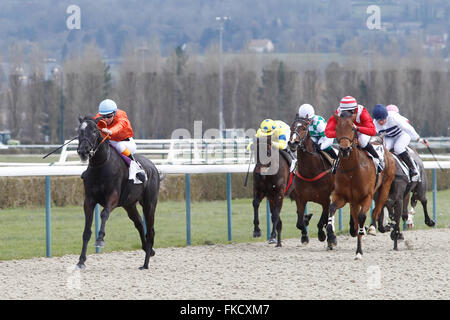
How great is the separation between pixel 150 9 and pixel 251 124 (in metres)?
133

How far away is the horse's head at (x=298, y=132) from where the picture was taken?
906 centimetres

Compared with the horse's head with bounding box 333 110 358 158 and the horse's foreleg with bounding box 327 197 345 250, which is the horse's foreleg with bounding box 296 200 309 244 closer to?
the horse's foreleg with bounding box 327 197 345 250

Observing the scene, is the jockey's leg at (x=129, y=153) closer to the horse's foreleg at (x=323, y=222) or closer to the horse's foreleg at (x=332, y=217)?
the horse's foreleg at (x=332, y=217)

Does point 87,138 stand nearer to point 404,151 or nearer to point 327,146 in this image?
point 327,146

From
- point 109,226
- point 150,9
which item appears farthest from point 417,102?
point 150,9

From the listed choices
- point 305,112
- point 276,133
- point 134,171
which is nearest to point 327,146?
point 305,112

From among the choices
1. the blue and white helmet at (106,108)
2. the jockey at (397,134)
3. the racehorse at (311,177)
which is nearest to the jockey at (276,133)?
the racehorse at (311,177)

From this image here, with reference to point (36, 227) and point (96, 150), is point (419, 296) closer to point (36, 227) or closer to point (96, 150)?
point (96, 150)

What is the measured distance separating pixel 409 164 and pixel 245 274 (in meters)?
3.21

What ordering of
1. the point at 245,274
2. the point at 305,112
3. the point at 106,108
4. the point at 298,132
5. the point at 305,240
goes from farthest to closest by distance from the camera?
the point at 305,240, the point at 305,112, the point at 298,132, the point at 106,108, the point at 245,274

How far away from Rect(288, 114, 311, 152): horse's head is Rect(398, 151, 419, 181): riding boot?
49.2 inches

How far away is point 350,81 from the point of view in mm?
60656

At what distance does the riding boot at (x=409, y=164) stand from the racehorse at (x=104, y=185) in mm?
3158

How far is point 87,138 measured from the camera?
7.27m
